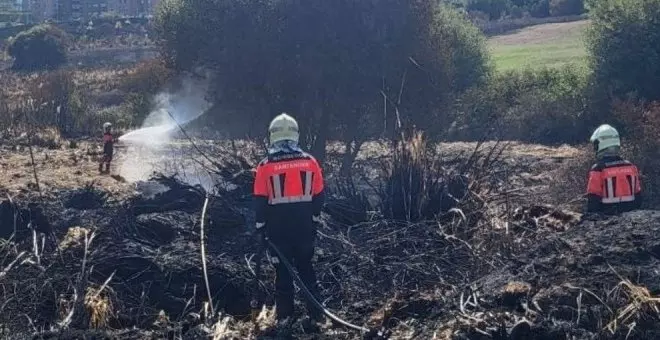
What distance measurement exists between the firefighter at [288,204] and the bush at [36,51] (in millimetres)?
40804

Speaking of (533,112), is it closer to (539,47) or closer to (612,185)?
(612,185)

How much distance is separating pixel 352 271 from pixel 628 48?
1513 cm

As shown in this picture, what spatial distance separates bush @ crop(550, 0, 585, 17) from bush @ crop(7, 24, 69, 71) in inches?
1167

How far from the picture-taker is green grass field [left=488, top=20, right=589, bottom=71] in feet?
117

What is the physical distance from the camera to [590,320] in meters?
6.61

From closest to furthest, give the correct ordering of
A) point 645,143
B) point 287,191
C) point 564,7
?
point 287,191
point 645,143
point 564,7

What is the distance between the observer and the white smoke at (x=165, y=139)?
56.3ft

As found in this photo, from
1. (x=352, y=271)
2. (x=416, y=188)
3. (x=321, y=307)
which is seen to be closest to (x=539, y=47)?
(x=416, y=188)

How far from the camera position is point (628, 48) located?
22.3 meters

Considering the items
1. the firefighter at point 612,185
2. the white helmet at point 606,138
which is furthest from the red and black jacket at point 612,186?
the white helmet at point 606,138

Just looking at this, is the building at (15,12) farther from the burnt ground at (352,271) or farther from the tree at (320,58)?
the burnt ground at (352,271)

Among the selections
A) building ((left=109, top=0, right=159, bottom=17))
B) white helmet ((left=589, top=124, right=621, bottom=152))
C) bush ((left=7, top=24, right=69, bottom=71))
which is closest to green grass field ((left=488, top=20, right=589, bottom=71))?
bush ((left=7, top=24, right=69, bottom=71))

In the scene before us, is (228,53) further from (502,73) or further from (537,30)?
(537,30)

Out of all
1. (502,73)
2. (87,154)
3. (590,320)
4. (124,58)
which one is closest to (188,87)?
(87,154)
